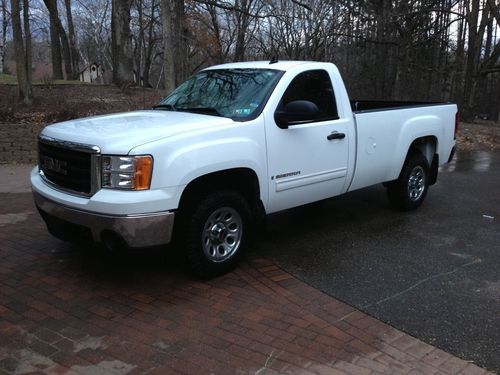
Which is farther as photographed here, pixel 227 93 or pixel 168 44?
pixel 168 44

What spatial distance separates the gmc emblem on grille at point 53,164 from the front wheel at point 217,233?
1.15 meters

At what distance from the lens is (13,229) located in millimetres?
5961

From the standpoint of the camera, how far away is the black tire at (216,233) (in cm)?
427

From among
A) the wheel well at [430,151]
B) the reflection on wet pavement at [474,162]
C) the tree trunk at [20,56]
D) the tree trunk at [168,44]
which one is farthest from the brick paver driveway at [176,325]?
the tree trunk at [20,56]

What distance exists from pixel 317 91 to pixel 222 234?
2.02m

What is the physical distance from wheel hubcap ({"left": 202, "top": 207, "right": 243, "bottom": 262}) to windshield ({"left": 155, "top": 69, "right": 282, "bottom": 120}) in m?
0.91

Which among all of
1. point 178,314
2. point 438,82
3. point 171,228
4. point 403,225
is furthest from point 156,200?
point 438,82

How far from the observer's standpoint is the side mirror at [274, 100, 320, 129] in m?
4.79

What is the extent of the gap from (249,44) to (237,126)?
85.5ft

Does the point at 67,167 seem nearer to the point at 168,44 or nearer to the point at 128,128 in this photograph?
the point at 128,128

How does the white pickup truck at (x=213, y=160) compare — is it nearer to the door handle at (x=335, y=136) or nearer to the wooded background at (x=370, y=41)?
the door handle at (x=335, y=136)

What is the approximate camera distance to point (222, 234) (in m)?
4.58

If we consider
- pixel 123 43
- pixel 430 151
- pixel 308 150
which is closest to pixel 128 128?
pixel 308 150

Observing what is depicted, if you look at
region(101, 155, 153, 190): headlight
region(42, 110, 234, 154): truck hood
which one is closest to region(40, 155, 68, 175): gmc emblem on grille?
region(42, 110, 234, 154): truck hood
